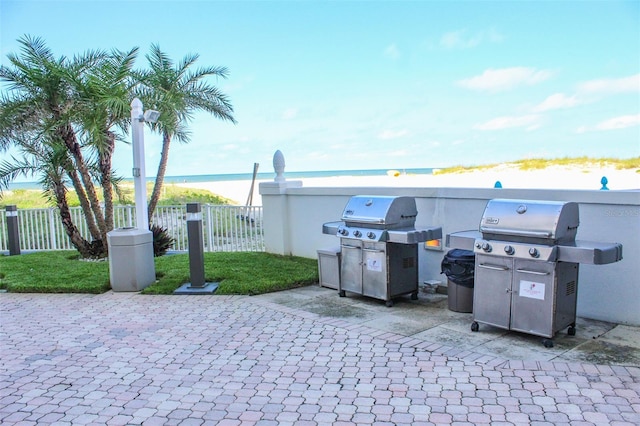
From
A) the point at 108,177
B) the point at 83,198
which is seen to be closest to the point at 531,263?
the point at 108,177

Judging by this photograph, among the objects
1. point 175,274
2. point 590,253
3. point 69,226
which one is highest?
point 590,253

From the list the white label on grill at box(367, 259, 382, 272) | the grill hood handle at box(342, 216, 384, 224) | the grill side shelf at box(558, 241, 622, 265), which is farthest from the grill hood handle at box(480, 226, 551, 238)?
the white label on grill at box(367, 259, 382, 272)

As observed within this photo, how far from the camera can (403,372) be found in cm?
408

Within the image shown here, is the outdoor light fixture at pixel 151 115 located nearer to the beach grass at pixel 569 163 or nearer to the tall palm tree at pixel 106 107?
the tall palm tree at pixel 106 107

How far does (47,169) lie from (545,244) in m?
8.93

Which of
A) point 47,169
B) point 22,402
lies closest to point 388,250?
point 22,402

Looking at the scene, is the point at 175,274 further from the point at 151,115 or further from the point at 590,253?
the point at 590,253

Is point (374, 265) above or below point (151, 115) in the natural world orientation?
below

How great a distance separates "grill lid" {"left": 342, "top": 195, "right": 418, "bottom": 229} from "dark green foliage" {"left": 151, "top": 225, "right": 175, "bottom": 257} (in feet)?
18.1

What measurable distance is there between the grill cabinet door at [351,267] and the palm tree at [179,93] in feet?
17.9

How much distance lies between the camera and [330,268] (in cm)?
686

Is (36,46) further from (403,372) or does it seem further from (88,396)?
(403,372)

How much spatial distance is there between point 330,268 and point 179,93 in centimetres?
600

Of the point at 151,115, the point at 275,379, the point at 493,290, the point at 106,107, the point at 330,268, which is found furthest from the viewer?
the point at 106,107
